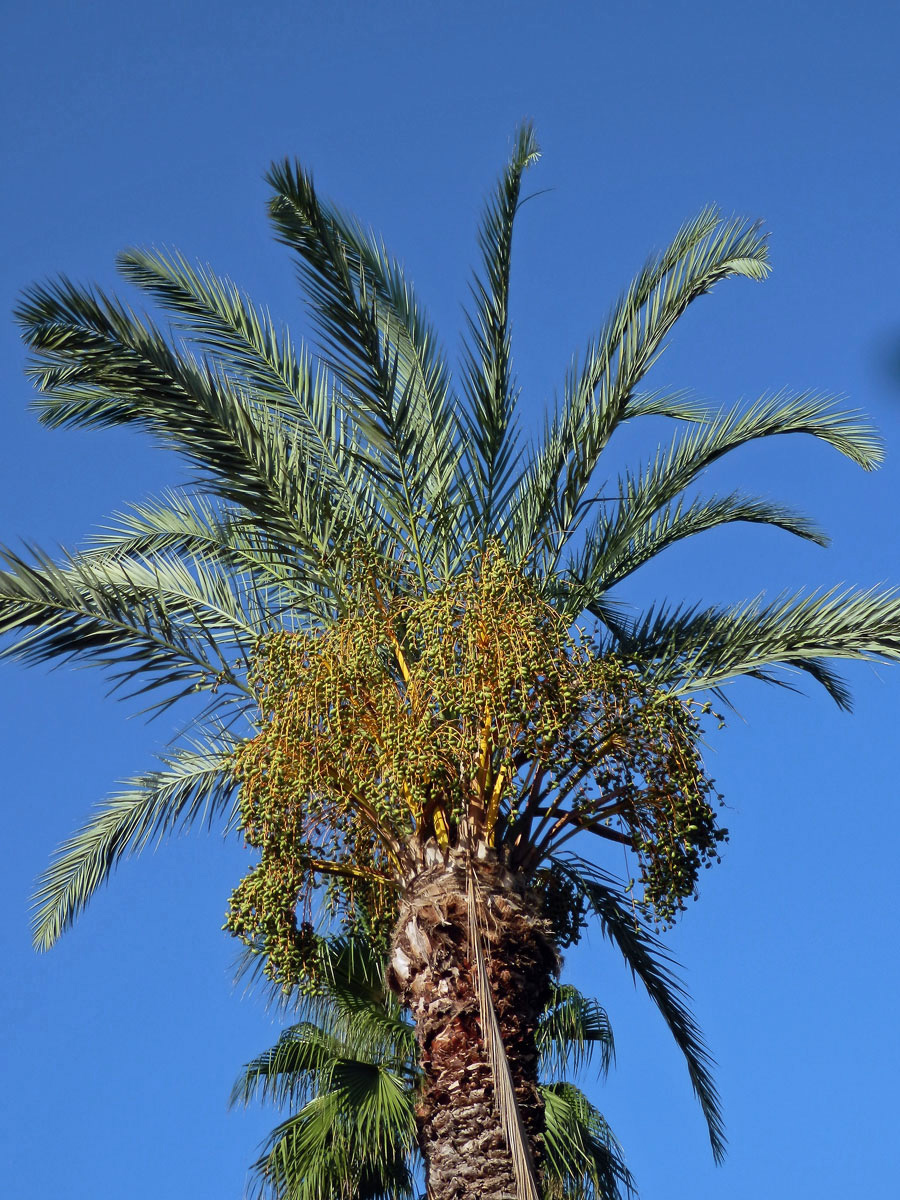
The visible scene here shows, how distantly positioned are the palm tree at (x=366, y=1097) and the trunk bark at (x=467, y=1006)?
2405mm

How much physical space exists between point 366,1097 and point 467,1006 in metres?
3.72

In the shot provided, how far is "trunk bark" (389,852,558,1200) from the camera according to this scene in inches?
290

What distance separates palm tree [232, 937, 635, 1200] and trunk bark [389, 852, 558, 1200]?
241cm

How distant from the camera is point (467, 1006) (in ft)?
25.0

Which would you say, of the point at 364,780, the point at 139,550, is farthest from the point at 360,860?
the point at 139,550

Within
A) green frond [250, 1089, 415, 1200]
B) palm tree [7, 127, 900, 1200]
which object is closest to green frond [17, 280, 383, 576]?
palm tree [7, 127, 900, 1200]

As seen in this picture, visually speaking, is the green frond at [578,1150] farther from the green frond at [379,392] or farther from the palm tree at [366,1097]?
the green frond at [379,392]

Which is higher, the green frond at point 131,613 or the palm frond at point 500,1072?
the green frond at point 131,613

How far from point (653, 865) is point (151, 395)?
13.4 ft

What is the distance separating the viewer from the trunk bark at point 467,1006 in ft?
24.1

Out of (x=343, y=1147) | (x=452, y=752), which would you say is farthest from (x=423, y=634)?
(x=343, y=1147)

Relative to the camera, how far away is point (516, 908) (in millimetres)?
7902

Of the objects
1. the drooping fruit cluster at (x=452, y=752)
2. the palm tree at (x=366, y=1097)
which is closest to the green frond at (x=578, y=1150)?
the palm tree at (x=366, y=1097)

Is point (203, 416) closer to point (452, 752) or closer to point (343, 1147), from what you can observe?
point (452, 752)
